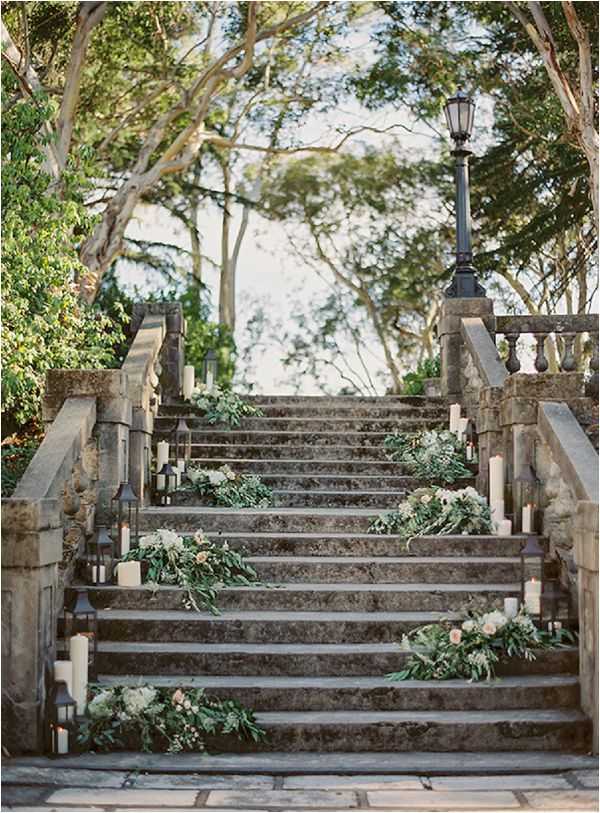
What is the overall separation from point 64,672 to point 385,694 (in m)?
1.83

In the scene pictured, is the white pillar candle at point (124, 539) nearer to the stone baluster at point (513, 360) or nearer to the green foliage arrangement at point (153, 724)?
the green foliage arrangement at point (153, 724)

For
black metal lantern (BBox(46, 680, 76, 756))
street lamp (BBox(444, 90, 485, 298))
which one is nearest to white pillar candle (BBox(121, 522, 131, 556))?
black metal lantern (BBox(46, 680, 76, 756))

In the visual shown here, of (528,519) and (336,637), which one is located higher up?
(528,519)

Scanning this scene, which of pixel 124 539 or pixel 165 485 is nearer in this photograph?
pixel 124 539

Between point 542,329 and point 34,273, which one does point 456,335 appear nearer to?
point 542,329

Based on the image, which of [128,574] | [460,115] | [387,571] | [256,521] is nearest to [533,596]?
[387,571]

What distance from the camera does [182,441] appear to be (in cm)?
959

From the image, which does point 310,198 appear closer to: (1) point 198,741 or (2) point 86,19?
(2) point 86,19

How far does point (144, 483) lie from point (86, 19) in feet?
29.5

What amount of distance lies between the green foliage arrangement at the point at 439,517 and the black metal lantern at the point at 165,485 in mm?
1733

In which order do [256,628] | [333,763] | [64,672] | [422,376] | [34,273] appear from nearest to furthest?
[333,763] < [64,672] < [256,628] < [34,273] < [422,376]

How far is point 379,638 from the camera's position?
6.85m

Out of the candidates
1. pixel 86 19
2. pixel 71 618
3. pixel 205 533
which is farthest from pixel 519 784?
pixel 86 19

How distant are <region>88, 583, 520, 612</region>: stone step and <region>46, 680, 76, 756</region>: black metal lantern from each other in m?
1.31
